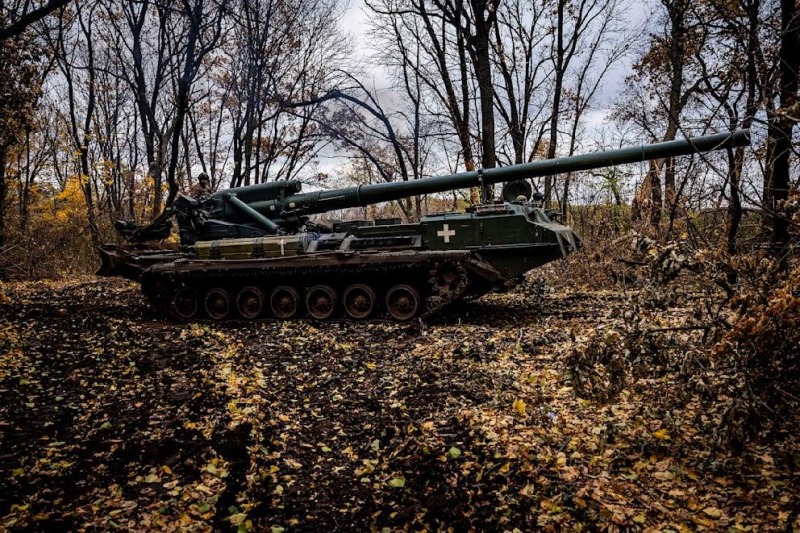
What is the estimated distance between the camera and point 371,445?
468 centimetres

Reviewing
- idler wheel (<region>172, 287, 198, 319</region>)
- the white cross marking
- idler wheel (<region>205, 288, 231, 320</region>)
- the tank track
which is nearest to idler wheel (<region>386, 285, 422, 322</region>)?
the tank track

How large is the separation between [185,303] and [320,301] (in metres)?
2.91

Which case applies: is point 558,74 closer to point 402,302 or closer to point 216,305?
point 402,302

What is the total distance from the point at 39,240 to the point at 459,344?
1768 centimetres

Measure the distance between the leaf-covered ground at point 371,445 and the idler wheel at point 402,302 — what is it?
5.69ft

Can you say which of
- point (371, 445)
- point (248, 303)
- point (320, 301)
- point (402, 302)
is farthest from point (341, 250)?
point (371, 445)

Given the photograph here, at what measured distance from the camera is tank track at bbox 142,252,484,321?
9.27 m

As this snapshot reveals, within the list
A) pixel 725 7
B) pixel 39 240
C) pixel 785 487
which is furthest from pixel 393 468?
pixel 39 240

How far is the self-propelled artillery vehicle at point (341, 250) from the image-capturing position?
362 inches

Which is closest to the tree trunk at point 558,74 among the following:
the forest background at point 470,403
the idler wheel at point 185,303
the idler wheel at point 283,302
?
the forest background at point 470,403

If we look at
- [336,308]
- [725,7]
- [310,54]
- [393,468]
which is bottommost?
[393,468]

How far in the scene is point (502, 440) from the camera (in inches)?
178

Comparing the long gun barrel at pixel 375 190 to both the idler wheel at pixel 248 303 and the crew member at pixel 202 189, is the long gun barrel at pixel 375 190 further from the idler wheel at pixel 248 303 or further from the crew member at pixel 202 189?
the idler wheel at pixel 248 303

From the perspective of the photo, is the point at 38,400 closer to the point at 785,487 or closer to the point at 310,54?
the point at 785,487
